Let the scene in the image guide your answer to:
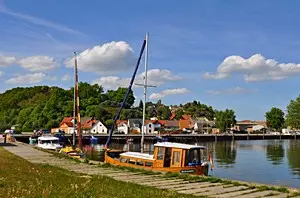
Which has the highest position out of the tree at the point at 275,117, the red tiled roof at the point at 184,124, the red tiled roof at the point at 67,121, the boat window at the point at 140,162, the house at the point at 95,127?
the tree at the point at 275,117

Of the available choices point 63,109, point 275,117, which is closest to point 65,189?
point 63,109

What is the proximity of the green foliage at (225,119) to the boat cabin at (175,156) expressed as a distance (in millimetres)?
139102


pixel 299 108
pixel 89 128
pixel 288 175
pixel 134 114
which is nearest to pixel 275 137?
pixel 299 108

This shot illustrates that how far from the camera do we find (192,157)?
1041 inches

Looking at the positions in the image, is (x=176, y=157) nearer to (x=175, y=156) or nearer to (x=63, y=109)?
(x=175, y=156)

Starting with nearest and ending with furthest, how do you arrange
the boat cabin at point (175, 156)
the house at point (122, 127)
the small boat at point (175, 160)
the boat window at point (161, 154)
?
the small boat at point (175, 160), the boat cabin at point (175, 156), the boat window at point (161, 154), the house at point (122, 127)

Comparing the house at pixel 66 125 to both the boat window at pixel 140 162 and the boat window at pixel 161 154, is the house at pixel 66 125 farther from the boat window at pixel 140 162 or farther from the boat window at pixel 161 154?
the boat window at pixel 161 154

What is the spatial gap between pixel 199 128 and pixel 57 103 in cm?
5992

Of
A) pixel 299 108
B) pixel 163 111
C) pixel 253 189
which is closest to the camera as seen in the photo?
pixel 253 189

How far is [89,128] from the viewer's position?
131375mm

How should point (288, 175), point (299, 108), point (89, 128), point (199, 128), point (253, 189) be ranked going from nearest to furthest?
point (253, 189) → point (288, 175) → point (89, 128) → point (299, 108) → point (199, 128)

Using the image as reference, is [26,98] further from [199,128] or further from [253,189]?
[253,189]

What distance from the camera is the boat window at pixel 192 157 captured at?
26033 mm

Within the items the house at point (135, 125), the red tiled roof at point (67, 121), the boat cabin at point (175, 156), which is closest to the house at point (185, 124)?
the house at point (135, 125)
